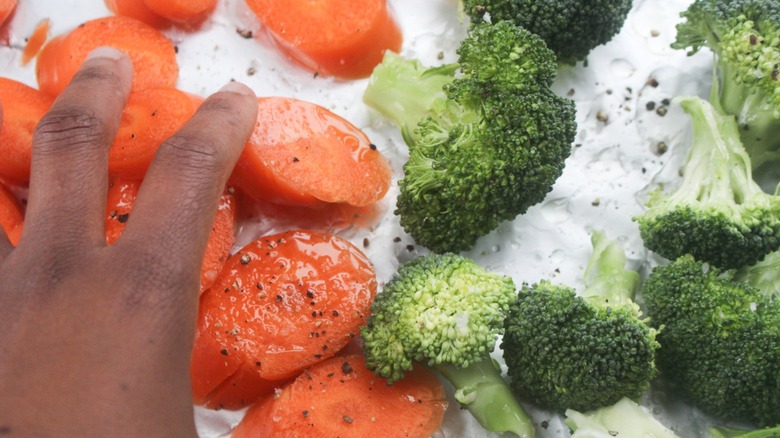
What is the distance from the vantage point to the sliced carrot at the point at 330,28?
5.15 feet

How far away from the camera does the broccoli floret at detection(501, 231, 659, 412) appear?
4.35 feet

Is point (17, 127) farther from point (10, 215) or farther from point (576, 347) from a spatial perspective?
point (576, 347)

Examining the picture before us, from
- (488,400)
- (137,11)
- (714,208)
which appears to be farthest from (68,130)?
(714,208)

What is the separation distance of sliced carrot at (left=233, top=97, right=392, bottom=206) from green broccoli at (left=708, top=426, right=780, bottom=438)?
77 centimetres

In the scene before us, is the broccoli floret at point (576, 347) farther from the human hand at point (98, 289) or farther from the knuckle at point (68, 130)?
the knuckle at point (68, 130)

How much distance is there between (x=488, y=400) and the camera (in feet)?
4.57

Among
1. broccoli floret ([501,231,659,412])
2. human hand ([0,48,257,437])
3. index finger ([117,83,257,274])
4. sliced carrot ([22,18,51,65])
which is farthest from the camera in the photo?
sliced carrot ([22,18,51,65])

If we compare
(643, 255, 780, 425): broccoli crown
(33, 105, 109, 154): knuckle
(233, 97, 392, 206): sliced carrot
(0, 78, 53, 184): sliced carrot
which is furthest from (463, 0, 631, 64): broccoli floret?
(0, 78, 53, 184): sliced carrot

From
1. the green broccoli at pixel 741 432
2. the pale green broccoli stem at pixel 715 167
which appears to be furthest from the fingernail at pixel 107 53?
the green broccoli at pixel 741 432

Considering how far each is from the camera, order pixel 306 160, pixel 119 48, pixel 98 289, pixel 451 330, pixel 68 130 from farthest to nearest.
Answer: pixel 119 48, pixel 306 160, pixel 451 330, pixel 68 130, pixel 98 289

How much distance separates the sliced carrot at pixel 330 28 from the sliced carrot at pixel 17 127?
0.48m

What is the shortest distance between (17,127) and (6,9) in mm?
347

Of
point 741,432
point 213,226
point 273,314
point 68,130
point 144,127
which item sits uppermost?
point 68,130

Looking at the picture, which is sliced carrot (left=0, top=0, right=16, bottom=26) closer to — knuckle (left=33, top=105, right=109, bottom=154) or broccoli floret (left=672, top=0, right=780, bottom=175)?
knuckle (left=33, top=105, right=109, bottom=154)
